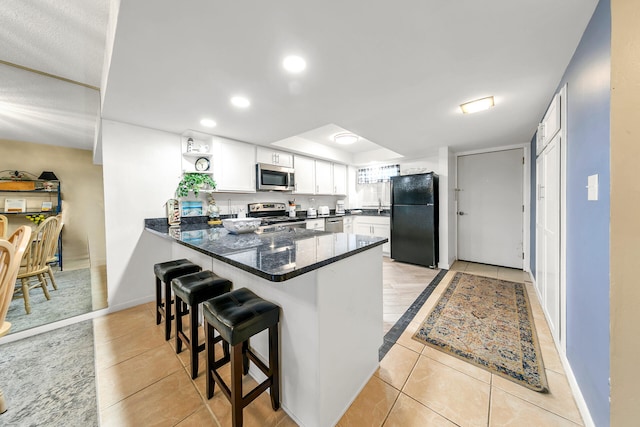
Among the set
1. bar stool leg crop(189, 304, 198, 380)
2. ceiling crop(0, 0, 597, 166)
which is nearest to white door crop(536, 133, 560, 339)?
ceiling crop(0, 0, 597, 166)

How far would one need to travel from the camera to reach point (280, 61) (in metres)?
1.46

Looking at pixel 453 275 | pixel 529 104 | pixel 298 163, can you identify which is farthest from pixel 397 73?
pixel 453 275

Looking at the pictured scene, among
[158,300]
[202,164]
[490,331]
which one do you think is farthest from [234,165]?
[490,331]

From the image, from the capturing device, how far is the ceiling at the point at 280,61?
3.62 feet

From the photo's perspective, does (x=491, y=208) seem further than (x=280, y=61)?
Yes

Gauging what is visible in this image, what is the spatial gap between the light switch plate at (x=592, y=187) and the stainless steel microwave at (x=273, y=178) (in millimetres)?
3222

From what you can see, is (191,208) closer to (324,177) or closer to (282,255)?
(282,255)

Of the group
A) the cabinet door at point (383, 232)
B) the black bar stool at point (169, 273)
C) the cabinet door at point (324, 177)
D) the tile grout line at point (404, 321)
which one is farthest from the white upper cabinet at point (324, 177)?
the black bar stool at point (169, 273)

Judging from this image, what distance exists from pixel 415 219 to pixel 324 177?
6.40ft

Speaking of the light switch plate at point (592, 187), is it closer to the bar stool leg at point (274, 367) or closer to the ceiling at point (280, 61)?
the ceiling at point (280, 61)

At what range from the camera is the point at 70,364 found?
161 cm

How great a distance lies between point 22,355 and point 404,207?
4.67 metres

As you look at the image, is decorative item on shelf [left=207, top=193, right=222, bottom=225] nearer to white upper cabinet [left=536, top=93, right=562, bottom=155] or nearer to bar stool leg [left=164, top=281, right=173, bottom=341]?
bar stool leg [left=164, top=281, right=173, bottom=341]

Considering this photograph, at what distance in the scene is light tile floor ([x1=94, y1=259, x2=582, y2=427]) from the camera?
3.88 feet
